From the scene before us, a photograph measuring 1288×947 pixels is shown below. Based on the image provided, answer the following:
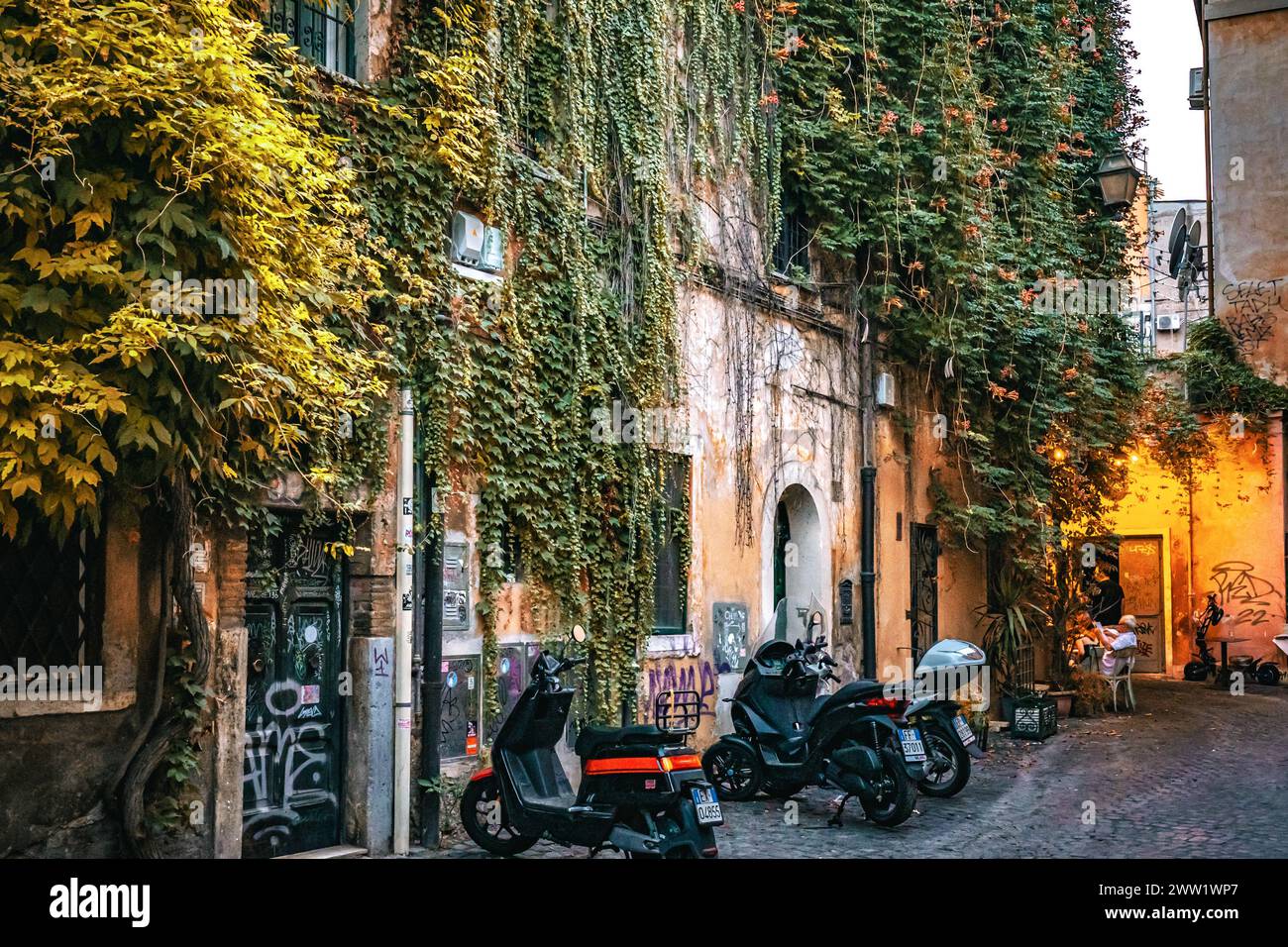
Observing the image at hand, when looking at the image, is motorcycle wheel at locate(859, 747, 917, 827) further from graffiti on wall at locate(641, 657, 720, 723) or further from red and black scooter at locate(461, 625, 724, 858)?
red and black scooter at locate(461, 625, 724, 858)

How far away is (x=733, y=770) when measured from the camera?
10766mm

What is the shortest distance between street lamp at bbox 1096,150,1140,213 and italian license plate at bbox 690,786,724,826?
1259 cm

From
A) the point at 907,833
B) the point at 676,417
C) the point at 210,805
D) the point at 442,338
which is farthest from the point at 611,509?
the point at 210,805

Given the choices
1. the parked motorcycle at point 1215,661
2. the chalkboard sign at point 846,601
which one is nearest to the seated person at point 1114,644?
the parked motorcycle at point 1215,661

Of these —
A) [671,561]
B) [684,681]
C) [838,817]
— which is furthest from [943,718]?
[671,561]

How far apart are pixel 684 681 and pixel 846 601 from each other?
143 inches

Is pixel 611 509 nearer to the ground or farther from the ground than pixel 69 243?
nearer to the ground

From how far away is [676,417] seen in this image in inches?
465

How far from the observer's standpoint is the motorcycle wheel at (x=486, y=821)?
822cm

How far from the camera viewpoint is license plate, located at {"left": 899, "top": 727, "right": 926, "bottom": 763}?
9758mm

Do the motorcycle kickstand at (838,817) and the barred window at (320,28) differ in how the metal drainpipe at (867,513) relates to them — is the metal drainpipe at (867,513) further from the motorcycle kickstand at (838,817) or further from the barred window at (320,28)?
the barred window at (320,28)

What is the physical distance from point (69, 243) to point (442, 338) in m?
3.33

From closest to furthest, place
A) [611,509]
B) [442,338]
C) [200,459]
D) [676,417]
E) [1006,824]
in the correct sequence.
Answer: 1. [200,459]
2. [442,338]
3. [1006,824]
4. [611,509]
5. [676,417]
